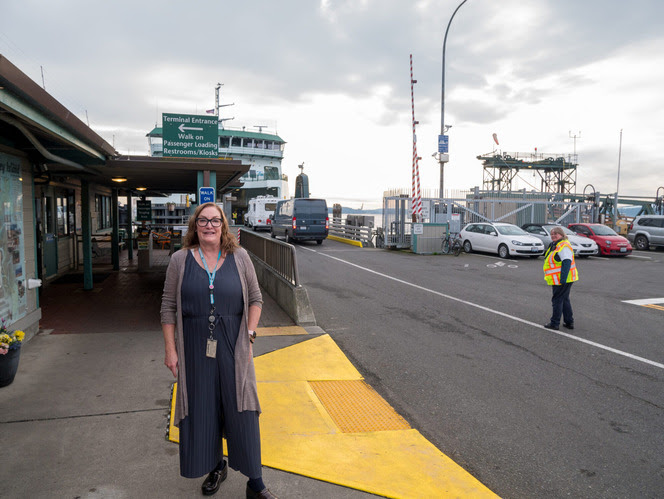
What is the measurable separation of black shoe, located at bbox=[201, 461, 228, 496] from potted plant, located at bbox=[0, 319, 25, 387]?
2877mm

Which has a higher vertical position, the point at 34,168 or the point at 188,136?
the point at 188,136

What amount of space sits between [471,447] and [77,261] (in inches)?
549

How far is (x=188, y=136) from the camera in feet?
36.7

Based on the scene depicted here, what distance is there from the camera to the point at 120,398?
4.80 meters

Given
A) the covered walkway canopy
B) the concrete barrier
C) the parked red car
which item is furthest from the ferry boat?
the concrete barrier

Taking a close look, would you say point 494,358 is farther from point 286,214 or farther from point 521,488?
point 286,214

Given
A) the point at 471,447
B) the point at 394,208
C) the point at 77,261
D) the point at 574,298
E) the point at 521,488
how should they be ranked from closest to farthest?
the point at 521,488
the point at 471,447
the point at 574,298
the point at 77,261
the point at 394,208

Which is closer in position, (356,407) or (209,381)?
(209,381)

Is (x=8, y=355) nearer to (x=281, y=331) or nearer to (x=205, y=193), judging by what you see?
(x=281, y=331)

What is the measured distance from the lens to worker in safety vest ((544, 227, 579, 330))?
7953 mm

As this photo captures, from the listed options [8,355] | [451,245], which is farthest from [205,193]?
[451,245]

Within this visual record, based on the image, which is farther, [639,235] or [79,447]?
[639,235]

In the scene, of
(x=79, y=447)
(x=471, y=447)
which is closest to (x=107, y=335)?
(x=79, y=447)

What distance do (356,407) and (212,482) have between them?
74.6 inches
